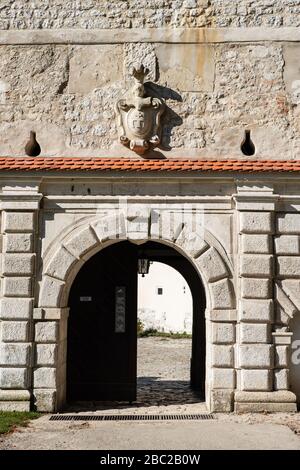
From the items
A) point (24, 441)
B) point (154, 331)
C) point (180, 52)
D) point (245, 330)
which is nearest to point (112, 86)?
point (180, 52)

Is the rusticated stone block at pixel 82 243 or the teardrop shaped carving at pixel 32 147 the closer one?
the rusticated stone block at pixel 82 243

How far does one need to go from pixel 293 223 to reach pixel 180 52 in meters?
3.40

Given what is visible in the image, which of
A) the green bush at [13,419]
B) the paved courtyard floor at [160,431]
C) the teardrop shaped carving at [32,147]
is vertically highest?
the teardrop shaped carving at [32,147]

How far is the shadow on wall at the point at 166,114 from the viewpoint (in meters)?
9.57

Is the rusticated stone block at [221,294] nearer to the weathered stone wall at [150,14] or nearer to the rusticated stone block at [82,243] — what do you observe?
the rusticated stone block at [82,243]

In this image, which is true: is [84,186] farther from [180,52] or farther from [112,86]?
[180,52]

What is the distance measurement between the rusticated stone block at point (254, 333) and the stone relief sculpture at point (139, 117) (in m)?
3.23

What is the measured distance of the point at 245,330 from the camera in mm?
8945

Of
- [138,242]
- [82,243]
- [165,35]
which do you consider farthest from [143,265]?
[165,35]

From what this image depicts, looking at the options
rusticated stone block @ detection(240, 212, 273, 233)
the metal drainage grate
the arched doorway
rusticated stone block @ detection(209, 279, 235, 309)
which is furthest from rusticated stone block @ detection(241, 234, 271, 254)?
the metal drainage grate

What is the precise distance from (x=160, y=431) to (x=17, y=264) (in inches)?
132

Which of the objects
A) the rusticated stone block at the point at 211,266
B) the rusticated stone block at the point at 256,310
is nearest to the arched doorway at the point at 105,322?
the rusticated stone block at the point at 211,266

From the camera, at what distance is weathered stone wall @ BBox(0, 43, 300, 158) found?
9562 millimetres
